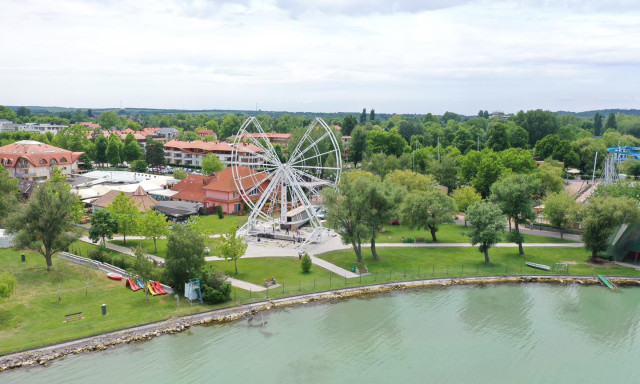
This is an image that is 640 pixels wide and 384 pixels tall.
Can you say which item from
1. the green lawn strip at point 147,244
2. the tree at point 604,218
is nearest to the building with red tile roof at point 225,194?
the green lawn strip at point 147,244

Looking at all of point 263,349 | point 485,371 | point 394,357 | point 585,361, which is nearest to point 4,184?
point 263,349

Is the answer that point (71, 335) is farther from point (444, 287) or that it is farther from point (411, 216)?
point (411, 216)

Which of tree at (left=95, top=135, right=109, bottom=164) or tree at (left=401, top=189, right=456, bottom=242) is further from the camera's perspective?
tree at (left=95, top=135, right=109, bottom=164)

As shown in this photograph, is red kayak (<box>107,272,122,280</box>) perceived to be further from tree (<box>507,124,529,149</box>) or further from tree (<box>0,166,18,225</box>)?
tree (<box>507,124,529,149</box>)

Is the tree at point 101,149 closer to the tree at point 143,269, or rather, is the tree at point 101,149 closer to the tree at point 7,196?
→ the tree at point 7,196

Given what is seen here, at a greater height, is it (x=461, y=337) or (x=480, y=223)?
(x=480, y=223)

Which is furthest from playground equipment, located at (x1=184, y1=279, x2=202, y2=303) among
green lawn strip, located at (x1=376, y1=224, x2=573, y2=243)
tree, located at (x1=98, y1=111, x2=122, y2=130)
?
tree, located at (x1=98, y1=111, x2=122, y2=130)

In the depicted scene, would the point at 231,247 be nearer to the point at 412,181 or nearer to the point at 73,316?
the point at 73,316
